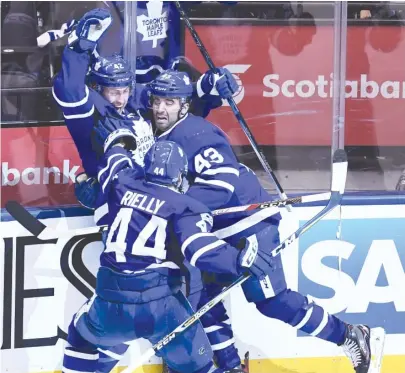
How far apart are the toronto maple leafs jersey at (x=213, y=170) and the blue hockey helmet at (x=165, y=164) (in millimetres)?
165

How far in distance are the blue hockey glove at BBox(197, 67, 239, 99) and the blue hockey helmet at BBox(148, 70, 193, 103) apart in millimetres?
68

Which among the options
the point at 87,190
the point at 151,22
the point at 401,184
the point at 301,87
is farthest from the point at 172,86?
the point at 401,184

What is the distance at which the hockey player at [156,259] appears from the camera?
423 cm

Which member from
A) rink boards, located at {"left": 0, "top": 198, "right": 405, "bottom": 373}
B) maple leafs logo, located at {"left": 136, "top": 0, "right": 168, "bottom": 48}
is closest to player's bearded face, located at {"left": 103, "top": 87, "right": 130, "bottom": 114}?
maple leafs logo, located at {"left": 136, "top": 0, "right": 168, "bottom": 48}

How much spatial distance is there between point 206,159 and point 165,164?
291mm

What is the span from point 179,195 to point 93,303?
0.51 meters

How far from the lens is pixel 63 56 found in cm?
443

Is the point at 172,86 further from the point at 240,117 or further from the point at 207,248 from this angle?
the point at 207,248

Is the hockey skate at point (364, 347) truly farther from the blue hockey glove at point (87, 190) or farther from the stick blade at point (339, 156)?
the blue hockey glove at point (87, 190)

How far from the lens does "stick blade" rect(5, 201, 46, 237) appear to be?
4.51 m

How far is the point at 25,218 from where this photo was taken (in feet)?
14.8

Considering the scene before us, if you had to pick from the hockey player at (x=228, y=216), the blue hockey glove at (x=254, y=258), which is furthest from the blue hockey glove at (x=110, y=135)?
the blue hockey glove at (x=254, y=258)

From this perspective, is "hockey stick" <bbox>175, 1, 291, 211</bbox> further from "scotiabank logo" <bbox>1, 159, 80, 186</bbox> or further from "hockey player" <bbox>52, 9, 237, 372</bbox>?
"scotiabank logo" <bbox>1, 159, 80, 186</bbox>

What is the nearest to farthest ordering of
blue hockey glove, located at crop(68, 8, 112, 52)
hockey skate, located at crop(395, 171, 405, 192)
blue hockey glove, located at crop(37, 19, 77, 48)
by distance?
blue hockey glove, located at crop(68, 8, 112, 52) → blue hockey glove, located at crop(37, 19, 77, 48) → hockey skate, located at crop(395, 171, 405, 192)
